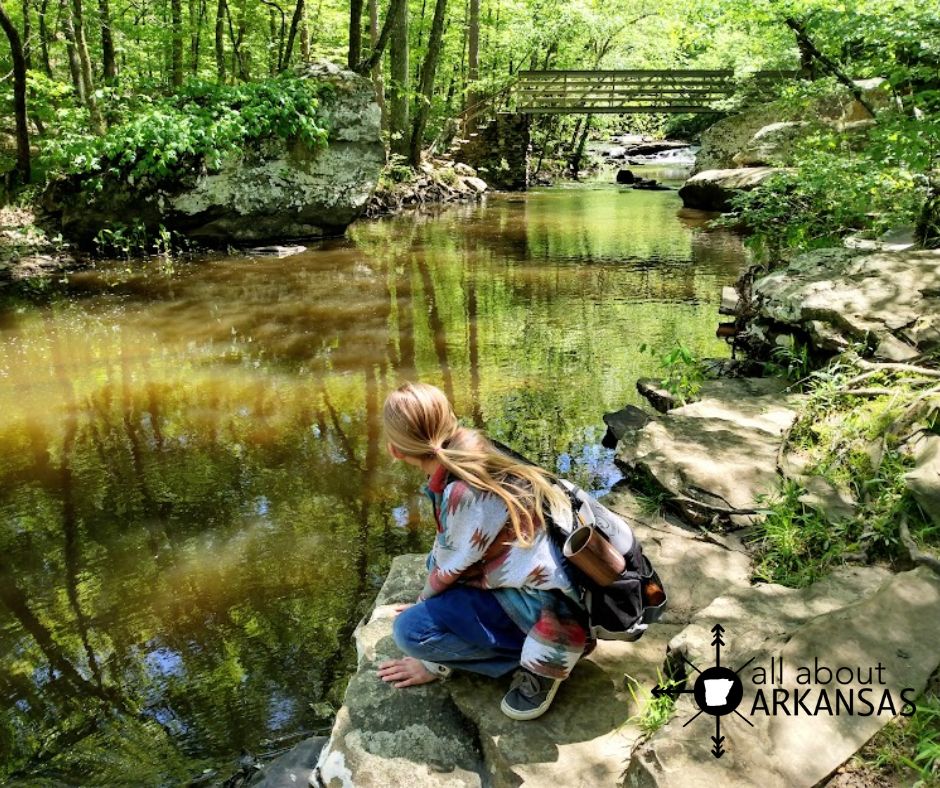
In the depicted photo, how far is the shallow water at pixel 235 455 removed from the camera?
10.0 ft

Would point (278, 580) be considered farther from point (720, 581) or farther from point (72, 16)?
point (72, 16)

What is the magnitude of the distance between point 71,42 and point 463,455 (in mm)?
14984

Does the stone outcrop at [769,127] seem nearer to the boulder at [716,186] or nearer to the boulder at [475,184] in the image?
the boulder at [716,186]

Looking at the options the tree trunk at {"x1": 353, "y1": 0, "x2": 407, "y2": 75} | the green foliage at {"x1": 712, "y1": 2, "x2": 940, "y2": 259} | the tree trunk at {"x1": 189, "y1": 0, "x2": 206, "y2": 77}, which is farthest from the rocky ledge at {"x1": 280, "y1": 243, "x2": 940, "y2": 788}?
the tree trunk at {"x1": 189, "y1": 0, "x2": 206, "y2": 77}

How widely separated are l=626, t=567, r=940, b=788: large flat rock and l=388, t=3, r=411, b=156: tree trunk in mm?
15447

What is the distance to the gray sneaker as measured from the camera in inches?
91.4

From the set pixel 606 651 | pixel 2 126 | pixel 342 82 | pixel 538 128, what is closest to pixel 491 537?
pixel 606 651

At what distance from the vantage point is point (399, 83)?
16953 millimetres

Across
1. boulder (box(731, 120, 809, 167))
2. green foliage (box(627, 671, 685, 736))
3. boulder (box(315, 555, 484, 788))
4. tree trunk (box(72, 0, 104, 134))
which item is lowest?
boulder (box(315, 555, 484, 788))

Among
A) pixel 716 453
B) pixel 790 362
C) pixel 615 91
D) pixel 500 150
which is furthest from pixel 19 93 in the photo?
pixel 615 91

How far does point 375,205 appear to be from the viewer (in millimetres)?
16578

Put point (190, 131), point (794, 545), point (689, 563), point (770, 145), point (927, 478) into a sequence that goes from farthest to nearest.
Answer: point (770, 145) < point (190, 131) < point (689, 563) < point (794, 545) < point (927, 478)

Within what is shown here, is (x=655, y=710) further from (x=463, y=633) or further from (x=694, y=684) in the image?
(x=463, y=633)

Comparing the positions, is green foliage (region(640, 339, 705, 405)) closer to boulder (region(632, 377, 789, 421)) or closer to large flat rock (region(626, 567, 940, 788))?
boulder (region(632, 377, 789, 421))
